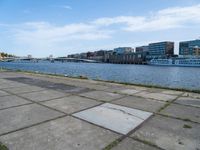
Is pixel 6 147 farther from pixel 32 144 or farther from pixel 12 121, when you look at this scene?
pixel 12 121

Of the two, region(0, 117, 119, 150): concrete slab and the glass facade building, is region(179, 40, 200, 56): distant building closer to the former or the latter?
the glass facade building

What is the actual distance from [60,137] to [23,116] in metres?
1.53

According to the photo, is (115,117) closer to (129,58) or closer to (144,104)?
(144,104)

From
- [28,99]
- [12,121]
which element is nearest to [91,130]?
[12,121]

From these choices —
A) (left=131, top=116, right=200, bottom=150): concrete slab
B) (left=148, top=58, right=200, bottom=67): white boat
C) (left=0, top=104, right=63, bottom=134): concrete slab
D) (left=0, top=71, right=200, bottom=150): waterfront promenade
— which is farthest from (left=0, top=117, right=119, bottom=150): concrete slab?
(left=148, top=58, right=200, bottom=67): white boat

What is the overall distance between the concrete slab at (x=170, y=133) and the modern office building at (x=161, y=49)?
14597 cm

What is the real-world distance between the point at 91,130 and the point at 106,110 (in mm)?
1396

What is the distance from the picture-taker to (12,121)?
390cm

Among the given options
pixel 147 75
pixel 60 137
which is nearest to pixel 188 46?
pixel 147 75

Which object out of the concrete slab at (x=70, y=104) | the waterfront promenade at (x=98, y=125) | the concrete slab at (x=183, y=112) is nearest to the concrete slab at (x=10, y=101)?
the waterfront promenade at (x=98, y=125)

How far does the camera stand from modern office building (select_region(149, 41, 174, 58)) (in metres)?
146

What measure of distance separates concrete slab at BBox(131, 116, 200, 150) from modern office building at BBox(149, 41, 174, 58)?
146 m

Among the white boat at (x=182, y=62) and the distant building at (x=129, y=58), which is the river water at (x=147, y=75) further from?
the distant building at (x=129, y=58)

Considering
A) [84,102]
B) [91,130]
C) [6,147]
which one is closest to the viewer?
[6,147]
